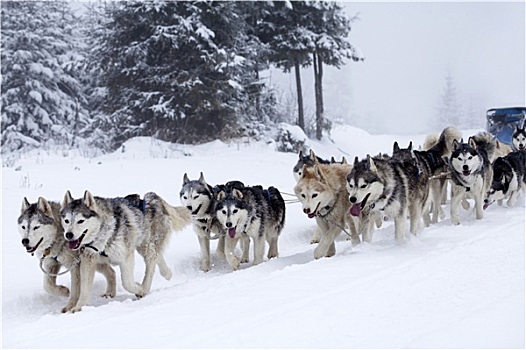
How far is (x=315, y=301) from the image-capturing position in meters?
3.49

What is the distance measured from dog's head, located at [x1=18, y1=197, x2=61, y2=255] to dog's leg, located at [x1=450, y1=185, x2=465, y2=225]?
473cm

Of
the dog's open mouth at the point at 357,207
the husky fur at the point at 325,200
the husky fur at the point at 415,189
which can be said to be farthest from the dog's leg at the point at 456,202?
the dog's open mouth at the point at 357,207

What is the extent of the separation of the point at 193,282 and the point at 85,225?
3.85 feet

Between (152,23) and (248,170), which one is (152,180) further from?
(152,23)

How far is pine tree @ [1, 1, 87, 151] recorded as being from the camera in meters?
20.4

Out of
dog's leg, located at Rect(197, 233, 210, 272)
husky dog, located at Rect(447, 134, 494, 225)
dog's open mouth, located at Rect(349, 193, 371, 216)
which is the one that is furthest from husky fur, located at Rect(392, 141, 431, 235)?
dog's leg, located at Rect(197, 233, 210, 272)

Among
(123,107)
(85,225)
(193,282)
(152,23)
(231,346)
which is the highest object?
(152,23)

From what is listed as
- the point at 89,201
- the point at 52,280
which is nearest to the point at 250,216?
the point at 89,201

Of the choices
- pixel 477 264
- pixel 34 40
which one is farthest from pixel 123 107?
pixel 477 264

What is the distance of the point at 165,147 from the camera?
14.0 metres

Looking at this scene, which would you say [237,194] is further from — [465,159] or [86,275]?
[465,159]

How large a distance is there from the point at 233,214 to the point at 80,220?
155cm

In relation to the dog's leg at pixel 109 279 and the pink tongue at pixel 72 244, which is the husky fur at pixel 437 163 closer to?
the dog's leg at pixel 109 279

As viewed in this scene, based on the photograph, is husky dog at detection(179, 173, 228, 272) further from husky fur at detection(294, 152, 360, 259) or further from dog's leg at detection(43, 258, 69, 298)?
dog's leg at detection(43, 258, 69, 298)
